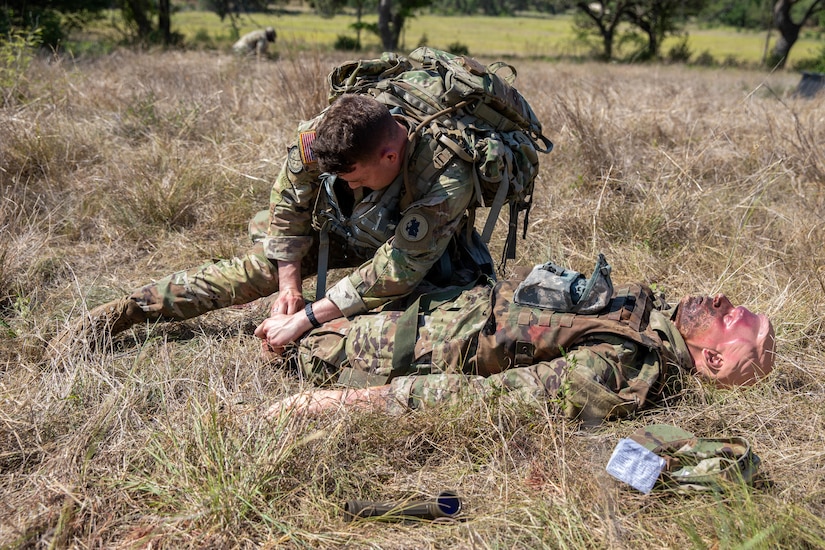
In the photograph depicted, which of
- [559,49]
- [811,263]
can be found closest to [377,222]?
[811,263]

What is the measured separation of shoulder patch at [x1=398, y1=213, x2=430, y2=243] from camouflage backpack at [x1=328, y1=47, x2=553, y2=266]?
0.23 metres

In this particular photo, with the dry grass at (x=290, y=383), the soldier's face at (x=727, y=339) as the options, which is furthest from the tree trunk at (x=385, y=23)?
the soldier's face at (x=727, y=339)

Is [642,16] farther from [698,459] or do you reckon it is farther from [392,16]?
[698,459]

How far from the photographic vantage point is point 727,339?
2.60 m

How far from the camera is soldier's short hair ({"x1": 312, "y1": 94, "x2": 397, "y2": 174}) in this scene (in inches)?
101

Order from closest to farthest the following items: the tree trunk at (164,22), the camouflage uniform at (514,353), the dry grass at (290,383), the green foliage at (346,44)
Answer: the dry grass at (290,383)
the camouflage uniform at (514,353)
the tree trunk at (164,22)
the green foliage at (346,44)

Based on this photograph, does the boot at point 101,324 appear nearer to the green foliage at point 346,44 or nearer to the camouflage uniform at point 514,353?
the camouflage uniform at point 514,353

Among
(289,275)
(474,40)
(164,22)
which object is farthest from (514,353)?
(474,40)

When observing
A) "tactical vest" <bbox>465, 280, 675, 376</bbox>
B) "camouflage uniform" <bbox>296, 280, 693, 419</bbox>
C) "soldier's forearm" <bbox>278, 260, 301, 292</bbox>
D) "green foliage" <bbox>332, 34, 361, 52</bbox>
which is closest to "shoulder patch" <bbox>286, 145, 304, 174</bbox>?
"soldier's forearm" <bbox>278, 260, 301, 292</bbox>

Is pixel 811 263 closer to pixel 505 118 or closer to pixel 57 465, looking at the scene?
pixel 505 118

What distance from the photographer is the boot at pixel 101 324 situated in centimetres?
A: 289

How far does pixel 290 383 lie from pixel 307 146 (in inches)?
41.0

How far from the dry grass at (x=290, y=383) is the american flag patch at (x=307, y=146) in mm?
919

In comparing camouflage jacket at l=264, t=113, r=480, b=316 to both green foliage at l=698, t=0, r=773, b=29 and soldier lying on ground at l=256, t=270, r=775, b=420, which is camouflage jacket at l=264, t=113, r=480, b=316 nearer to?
soldier lying on ground at l=256, t=270, r=775, b=420
